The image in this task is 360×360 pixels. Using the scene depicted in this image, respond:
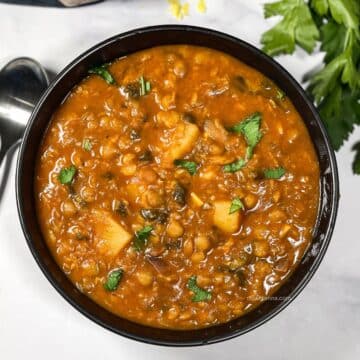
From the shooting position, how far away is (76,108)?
3.15m

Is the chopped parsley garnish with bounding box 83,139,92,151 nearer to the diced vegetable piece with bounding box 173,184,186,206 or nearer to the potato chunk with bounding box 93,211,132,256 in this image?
the potato chunk with bounding box 93,211,132,256

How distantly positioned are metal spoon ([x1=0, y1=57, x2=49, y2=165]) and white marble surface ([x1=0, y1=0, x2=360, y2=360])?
0.44 feet

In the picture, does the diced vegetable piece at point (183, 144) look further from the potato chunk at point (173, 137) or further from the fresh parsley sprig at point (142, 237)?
the fresh parsley sprig at point (142, 237)

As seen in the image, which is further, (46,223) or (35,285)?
(35,285)

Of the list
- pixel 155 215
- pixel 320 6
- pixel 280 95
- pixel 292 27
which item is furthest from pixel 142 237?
pixel 320 6

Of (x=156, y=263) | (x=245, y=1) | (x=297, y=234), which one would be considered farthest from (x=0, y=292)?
(x=245, y=1)

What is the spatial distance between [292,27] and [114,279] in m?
1.50

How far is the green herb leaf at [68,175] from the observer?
306 centimetres

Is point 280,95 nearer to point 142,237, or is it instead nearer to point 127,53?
point 127,53

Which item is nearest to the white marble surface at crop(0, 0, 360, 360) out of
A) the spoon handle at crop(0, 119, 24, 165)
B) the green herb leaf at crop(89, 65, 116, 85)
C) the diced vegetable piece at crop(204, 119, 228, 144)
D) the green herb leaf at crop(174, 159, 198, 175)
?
the spoon handle at crop(0, 119, 24, 165)

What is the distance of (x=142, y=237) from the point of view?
3.07 meters

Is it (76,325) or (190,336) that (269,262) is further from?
(76,325)

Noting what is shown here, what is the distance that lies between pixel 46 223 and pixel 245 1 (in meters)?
1.57

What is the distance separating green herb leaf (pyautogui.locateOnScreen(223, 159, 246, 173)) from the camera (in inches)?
119
